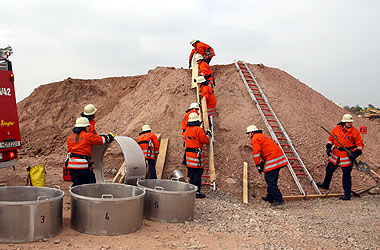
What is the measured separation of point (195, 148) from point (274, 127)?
4.25 meters

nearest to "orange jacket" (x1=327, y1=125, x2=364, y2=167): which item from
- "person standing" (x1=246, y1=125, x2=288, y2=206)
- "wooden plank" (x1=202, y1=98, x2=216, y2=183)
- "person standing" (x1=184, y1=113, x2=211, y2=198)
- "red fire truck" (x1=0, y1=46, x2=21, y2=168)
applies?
"person standing" (x1=246, y1=125, x2=288, y2=206)

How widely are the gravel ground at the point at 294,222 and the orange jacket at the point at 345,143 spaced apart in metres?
1.11

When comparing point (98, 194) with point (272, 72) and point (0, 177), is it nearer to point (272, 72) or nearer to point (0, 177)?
point (0, 177)

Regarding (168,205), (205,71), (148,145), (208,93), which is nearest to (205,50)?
(205,71)

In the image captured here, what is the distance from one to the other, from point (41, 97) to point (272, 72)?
12.1m

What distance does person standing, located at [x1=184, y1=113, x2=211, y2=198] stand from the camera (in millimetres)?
8422

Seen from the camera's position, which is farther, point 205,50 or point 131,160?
point 205,50

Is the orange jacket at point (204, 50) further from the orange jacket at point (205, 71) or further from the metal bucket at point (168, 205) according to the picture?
the metal bucket at point (168, 205)

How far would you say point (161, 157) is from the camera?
1021cm

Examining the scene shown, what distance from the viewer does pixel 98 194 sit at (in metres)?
6.50

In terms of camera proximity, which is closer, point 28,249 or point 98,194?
point 28,249

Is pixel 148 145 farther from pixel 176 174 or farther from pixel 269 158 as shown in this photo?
pixel 269 158

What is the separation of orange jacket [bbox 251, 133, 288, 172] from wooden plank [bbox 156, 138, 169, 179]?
2894mm

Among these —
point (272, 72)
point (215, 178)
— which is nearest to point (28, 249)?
point (215, 178)
